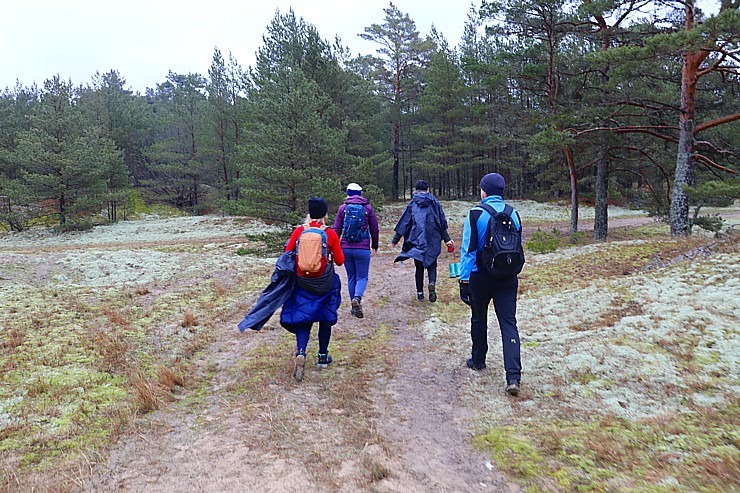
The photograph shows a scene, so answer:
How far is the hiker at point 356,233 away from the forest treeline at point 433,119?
7372mm

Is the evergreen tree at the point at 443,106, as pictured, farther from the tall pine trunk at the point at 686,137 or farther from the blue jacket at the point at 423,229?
the blue jacket at the point at 423,229

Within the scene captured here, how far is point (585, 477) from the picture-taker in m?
2.66

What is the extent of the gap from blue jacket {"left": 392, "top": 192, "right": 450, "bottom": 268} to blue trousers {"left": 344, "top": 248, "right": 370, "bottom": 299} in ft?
3.00

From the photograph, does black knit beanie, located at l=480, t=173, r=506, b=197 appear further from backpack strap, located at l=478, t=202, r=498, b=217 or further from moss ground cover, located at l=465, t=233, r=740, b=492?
moss ground cover, located at l=465, t=233, r=740, b=492

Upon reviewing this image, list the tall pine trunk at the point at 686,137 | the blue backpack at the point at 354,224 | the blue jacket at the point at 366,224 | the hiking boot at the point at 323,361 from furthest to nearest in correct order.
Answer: the tall pine trunk at the point at 686,137, the blue jacket at the point at 366,224, the blue backpack at the point at 354,224, the hiking boot at the point at 323,361

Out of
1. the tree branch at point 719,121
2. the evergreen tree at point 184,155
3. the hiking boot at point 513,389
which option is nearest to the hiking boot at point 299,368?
the hiking boot at point 513,389

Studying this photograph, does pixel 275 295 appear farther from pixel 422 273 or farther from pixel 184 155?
pixel 184 155

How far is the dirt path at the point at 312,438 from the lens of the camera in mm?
2762

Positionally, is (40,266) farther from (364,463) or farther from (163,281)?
(364,463)

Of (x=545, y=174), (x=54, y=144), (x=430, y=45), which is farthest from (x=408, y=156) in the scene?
(x=54, y=144)

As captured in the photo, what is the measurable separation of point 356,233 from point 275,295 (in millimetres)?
2283

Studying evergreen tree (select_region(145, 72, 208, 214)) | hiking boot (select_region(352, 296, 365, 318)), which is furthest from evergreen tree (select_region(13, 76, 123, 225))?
hiking boot (select_region(352, 296, 365, 318))

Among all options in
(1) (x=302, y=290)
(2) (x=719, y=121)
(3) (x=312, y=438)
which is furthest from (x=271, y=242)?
(2) (x=719, y=121)

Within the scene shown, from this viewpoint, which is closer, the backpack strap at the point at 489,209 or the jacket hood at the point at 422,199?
the backpack strap at the point at 489,209
